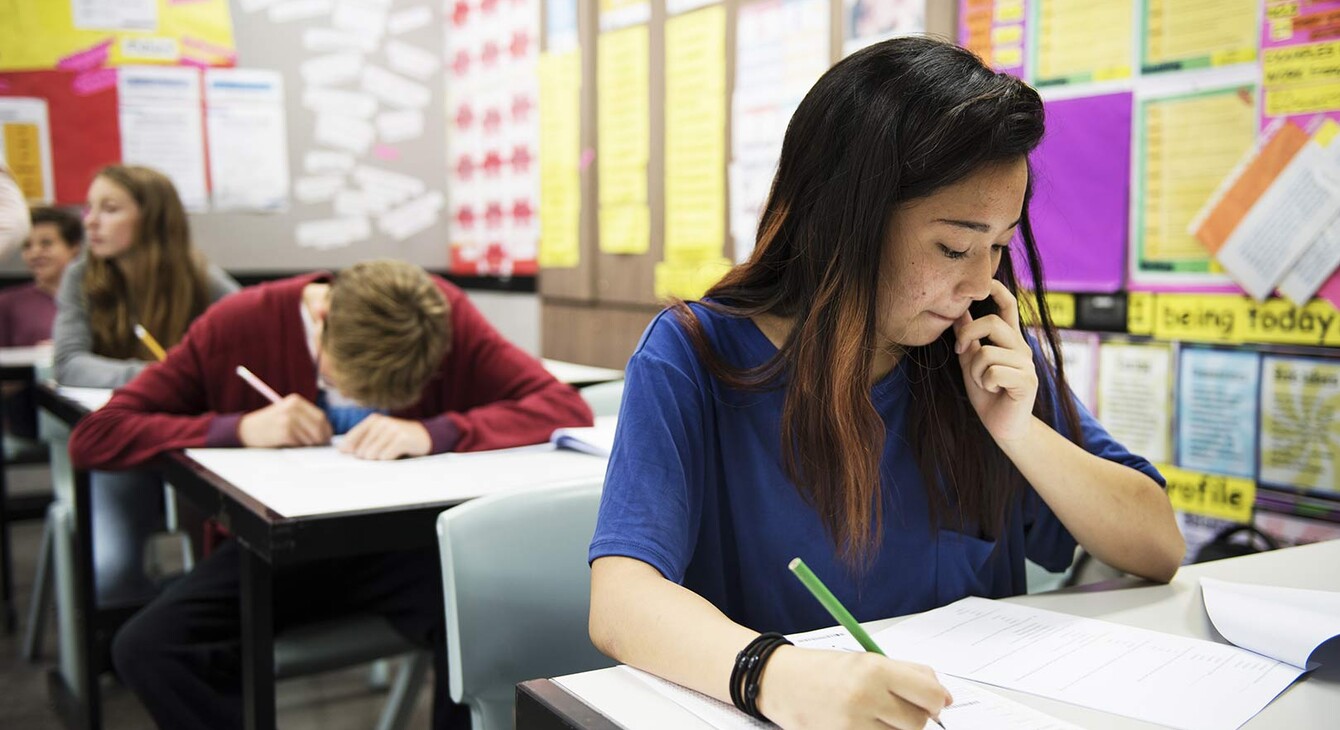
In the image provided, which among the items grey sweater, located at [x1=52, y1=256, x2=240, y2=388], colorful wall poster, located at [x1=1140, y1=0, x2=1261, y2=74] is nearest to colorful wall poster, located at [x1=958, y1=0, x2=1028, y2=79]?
colorful wall poster, located at [x1=1140, y1=0, x2=1261, y2=74]

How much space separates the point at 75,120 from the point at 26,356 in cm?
113

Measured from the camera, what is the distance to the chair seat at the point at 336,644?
67.2 inches

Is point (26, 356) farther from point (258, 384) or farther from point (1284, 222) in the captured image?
point (1284, 222)

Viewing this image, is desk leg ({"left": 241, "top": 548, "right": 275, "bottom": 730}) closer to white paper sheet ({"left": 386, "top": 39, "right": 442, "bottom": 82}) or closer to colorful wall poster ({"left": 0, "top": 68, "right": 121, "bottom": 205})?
colorful wall poster ({"left": 0, "top": 68, "right": 121, "bottom": 205})

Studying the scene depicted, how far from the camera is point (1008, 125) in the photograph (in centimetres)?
101

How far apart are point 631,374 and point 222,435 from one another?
116 cm

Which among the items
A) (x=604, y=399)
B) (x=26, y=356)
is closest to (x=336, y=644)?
(x=604, y=399)

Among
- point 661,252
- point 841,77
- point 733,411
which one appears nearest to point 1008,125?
point 841,77

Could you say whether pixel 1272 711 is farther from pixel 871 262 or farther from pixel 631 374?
pixel 631 374

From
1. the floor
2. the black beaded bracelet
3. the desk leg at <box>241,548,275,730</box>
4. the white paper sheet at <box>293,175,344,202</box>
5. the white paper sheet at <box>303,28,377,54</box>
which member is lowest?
the floor

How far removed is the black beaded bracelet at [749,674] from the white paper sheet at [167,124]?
4.09 m

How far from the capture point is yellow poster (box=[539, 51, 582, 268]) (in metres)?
3.88

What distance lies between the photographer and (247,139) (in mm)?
4504

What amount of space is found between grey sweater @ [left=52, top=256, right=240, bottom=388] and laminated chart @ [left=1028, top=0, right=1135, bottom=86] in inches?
89.7
